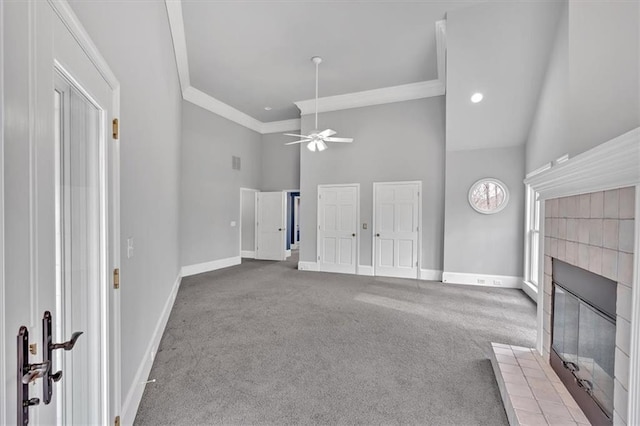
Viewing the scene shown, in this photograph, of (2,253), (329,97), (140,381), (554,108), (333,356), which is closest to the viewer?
(2,253)

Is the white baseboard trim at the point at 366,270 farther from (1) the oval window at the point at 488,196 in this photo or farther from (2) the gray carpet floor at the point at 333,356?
(1) the oval window at the point at 488,196

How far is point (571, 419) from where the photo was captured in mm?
1718

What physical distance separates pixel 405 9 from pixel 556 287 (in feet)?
11.4

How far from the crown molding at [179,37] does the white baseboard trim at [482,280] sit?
5755mm

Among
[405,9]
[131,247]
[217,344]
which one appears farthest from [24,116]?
[405,9]

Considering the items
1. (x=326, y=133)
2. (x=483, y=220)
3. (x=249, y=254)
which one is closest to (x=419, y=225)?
(x=483, y=220)

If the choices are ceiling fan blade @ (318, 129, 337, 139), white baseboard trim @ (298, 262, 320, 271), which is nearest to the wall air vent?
white baseboard trim @ (298, 262, 320, 271)

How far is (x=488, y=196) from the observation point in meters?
5.43

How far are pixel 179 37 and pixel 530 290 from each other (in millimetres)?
6436

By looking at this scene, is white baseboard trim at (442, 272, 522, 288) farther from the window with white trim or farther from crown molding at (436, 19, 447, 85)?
crown molding at (436, 19, 447, 85)

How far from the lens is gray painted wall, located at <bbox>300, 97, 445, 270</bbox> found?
5.88m

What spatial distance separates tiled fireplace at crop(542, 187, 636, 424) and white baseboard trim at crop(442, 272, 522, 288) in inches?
140

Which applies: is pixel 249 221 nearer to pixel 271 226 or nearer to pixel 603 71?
pixel 271 226

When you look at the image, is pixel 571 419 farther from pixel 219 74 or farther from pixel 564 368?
pixel 219 74
